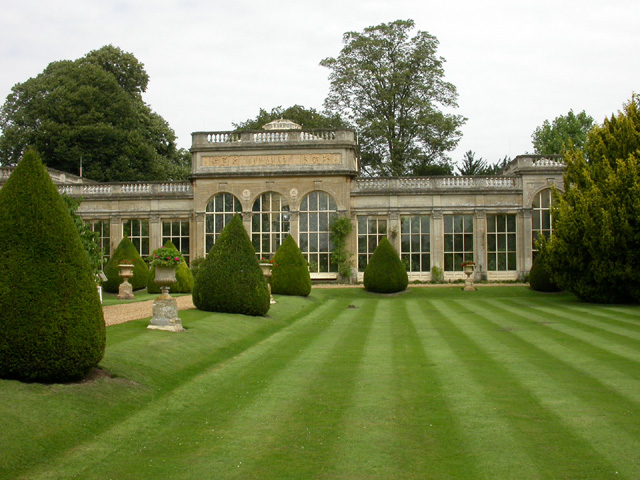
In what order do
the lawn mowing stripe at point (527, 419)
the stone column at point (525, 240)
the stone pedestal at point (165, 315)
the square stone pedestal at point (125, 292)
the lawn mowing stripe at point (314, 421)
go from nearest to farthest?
the lawn mowing stripe at point (527, 419) → the lawn mowing stripe at point (314, 421) → the stone pedestal at point (165, 315) → the square stone pedestal at point (125, 292) → the stone column at point (525, 240)

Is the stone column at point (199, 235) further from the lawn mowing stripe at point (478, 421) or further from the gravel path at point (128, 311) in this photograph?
the lawn mowing stripe at point (478, 421)

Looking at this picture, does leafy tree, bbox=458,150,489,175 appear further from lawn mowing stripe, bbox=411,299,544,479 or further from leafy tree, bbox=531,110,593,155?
lawn mowing stripe, bbox=411,299,544,479

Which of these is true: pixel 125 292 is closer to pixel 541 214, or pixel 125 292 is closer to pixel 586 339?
pixel 586 339

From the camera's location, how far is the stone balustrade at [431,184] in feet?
119

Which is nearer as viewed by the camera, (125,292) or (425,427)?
(425,427)

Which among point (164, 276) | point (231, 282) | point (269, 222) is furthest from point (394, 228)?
point (164, 276)

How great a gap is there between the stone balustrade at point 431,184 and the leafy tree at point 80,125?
1866cm

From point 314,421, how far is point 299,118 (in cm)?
4785

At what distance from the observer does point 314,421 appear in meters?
7.91

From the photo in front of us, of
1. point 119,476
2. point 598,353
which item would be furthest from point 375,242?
point 119,476

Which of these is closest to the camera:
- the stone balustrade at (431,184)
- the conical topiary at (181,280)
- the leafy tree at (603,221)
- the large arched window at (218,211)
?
the leafy tree at (603,221)

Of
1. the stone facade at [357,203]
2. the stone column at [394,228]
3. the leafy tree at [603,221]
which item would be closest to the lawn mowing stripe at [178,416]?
the leafy tree at [603,221]

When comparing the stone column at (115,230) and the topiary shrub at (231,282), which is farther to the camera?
the stone column at (115,230)

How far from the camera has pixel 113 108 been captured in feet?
154
